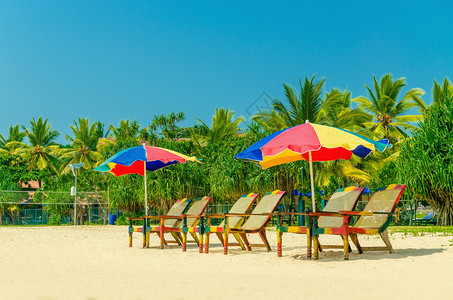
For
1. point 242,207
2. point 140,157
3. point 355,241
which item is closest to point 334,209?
point 355,241

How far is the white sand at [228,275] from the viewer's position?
4672 mm

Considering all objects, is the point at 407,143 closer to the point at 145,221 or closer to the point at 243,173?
the point at 243,173

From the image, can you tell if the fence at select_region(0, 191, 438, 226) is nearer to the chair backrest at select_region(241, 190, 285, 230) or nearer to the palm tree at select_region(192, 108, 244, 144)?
the palm tree at select_region(192, 108, 244, 144)

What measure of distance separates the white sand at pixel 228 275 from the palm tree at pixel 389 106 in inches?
1007

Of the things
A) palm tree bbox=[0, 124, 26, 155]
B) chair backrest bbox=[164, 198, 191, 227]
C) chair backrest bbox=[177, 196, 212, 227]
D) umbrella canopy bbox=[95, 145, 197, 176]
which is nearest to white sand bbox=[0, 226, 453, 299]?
chair backrest bbox=[177, 196, 212, 227]

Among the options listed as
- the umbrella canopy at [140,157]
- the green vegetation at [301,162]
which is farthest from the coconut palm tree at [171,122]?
the umbrella canopy at [140,157]

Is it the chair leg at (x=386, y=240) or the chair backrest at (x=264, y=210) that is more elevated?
the chair backrest at (x=264, y=210)

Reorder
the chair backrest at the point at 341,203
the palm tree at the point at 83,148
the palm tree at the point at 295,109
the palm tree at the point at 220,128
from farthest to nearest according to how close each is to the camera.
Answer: the palm tree at the point at 83,148 < the palm tree at the point at 220,128 < the palm tree at the point at 295,109 < the chair backrest at the point at 341,203

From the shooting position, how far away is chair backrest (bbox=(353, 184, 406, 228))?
7.46 meters

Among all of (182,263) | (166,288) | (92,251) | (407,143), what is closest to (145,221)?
(92,251)

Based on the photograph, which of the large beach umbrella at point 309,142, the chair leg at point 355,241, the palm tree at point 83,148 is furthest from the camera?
the palm tree at point 83,148

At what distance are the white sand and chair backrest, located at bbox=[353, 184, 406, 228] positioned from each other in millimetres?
488

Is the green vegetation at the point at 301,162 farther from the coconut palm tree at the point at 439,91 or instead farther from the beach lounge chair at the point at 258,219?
the beach lounge chair at the point at 258,219

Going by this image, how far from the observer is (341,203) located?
321 inches
